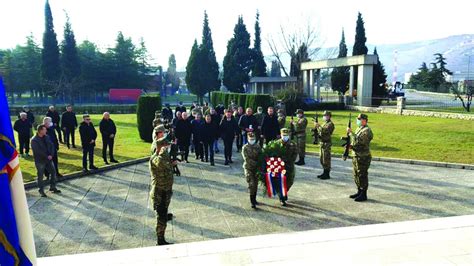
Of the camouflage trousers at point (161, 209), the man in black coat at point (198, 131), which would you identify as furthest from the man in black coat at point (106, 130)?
the camouflage trousers at point (161, 209)

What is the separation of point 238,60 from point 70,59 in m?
26.2

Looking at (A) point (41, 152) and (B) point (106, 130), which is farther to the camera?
(B) point (106, 130)

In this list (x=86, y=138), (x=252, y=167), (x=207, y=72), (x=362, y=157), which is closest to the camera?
(x=252, y=167)

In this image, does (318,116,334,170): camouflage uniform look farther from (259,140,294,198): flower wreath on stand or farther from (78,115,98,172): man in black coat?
(78,115,98,172): man in black coat

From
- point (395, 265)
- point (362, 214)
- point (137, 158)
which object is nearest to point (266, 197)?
point (362, 214)

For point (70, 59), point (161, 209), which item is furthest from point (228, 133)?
point (70, 59)

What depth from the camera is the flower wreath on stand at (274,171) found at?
28.2 feet

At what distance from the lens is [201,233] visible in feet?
23.9

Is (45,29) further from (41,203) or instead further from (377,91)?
(41,203)

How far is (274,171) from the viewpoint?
8602 millimetres

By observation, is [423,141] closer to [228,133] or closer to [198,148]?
[228,133]

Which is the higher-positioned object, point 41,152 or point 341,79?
point 341,79

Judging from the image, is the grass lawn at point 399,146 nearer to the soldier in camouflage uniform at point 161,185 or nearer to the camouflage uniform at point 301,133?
the camouflage uniform at point 301,133

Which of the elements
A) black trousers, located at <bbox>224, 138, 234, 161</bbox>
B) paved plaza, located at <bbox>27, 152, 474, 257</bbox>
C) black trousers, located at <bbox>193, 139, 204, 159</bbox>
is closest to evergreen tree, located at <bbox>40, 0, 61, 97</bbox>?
black trousers, located at <bbox>193, 139, 204, 159</bbox>
